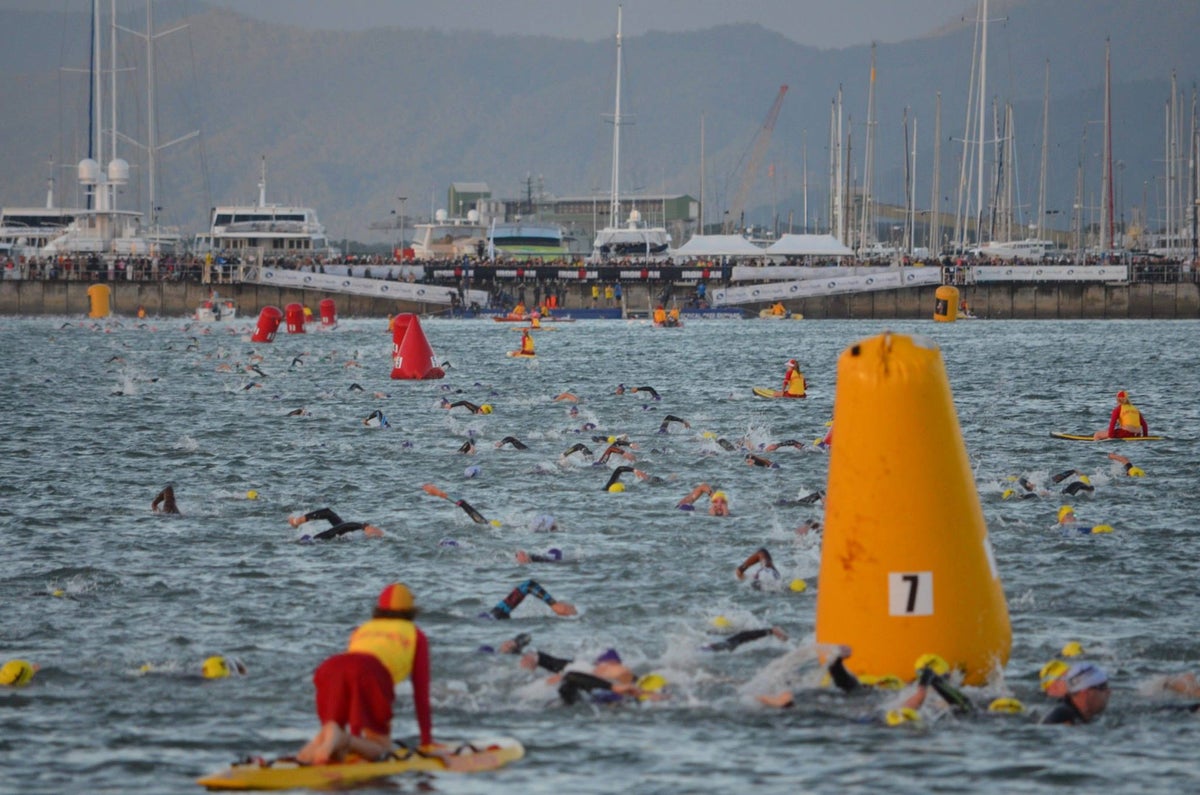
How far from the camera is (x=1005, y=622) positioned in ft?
40.4

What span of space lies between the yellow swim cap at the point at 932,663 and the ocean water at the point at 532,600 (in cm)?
35

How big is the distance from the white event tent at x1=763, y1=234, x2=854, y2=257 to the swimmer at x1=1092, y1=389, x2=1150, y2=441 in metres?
76.2

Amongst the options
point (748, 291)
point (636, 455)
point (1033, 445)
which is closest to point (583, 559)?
point (636, 455)

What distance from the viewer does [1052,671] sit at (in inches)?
514

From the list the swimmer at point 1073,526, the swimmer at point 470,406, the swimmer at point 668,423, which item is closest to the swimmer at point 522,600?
the swimmer at point 1073,526

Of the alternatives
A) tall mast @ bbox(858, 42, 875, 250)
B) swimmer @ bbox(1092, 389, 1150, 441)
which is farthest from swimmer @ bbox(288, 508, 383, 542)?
tall mast @ bbox(858, 42, 875, 250)

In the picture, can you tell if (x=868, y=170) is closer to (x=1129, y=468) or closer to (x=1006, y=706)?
(x=1129, y=468)

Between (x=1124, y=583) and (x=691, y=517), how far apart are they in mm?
5942

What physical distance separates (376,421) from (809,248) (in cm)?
7608

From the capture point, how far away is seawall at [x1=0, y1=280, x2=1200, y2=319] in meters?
95.9

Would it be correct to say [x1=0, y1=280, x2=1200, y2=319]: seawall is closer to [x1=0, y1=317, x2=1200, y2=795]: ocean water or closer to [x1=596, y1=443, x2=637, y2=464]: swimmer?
[x1=0, y1=317, x2=1200, y2=795]: ocean water

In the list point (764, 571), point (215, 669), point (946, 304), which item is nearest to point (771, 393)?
point (764, 571)

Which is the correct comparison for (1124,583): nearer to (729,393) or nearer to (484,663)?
(484,663)

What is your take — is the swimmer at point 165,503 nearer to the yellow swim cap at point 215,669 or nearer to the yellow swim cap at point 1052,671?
the yellow swim cap at point 215,669
